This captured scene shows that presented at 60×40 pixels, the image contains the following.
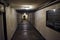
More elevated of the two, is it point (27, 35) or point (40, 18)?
point (40, 18)

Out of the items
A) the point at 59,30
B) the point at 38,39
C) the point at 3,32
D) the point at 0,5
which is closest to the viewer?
the point at 0,5

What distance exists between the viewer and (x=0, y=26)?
2951 mm

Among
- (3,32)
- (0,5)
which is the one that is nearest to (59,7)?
(0,5)

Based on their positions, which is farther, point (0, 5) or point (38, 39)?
point (38, 39)

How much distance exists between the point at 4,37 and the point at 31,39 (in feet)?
8.32

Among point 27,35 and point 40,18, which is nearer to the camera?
point 40,18

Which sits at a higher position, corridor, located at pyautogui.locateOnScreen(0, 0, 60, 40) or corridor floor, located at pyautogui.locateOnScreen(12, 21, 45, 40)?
corridor, located at pyautogui.locateOnScreen(0, 0, 60, 40)

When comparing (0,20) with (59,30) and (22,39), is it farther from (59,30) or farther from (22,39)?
(22,39)

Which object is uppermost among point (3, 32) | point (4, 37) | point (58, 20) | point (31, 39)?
point (58, 20)

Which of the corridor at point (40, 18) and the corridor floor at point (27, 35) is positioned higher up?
the corridor at point (40, 18)

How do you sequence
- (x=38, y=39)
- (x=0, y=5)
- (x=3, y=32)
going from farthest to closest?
(x=38, y=39) < (x=3, y=32) < (x=0, y=5)

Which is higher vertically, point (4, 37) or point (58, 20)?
point (58, 20)

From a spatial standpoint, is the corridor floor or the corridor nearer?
the corridor

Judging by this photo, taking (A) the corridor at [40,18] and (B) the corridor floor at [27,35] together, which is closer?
(A) the corridor at [40,18]
